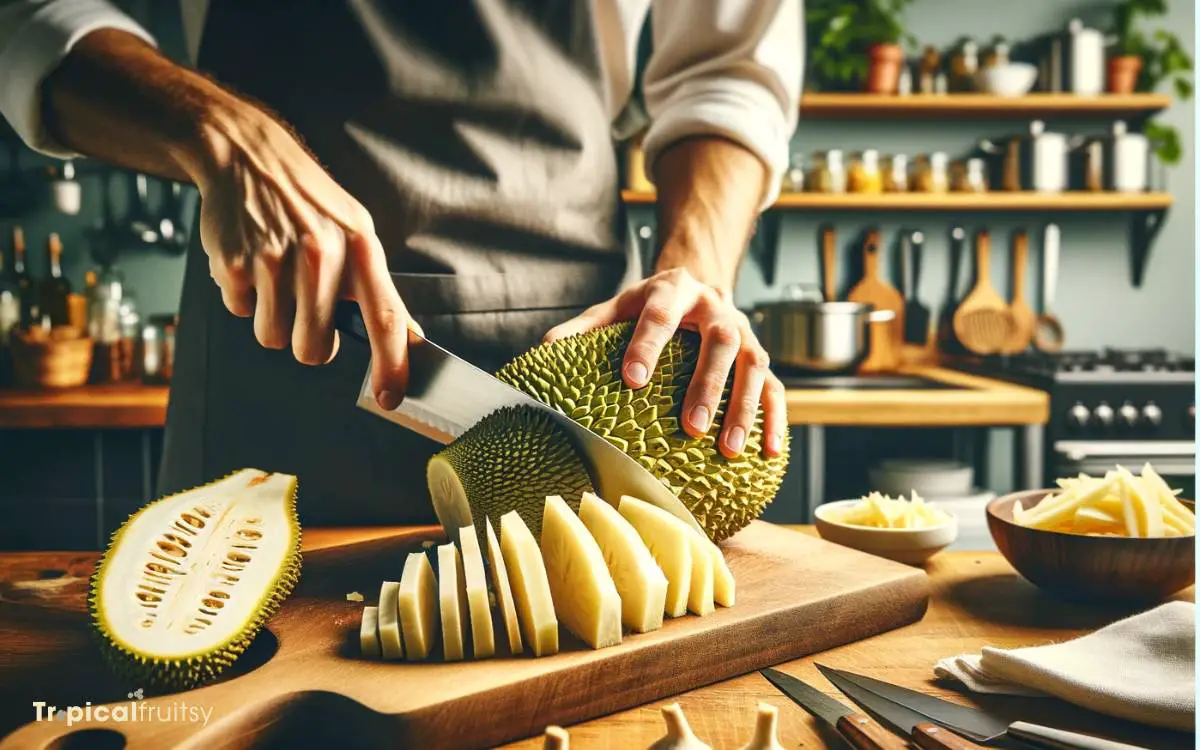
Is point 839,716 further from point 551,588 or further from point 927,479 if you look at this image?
point 927,479

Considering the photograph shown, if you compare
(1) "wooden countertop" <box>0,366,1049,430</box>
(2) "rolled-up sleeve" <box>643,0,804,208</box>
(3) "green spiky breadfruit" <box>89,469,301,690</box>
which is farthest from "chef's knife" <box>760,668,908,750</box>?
(1) "wooden countertop" <box>0,366,1049,430</box>

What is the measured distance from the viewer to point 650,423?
2.88 ft

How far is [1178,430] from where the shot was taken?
2250 millimetres

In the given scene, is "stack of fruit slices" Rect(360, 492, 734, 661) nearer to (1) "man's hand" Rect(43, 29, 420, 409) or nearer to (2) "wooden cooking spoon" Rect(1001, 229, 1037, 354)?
(1) "man's hand" Rect(43, 29, 420, 409)

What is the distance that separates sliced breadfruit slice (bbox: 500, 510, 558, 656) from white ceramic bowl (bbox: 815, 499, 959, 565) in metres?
0.42

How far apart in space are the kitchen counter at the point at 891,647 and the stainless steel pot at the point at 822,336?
134 centimetres

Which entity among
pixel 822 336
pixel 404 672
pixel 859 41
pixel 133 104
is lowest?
pixel 404 672

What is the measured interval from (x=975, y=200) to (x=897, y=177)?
233 millimetres

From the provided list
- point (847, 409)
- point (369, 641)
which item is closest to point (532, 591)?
point (369, 641)

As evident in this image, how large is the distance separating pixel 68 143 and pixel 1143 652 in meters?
1.11

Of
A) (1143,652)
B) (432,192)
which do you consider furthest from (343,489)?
(1143,652)

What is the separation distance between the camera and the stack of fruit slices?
0.66m

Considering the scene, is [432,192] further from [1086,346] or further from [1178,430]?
→ [1086,346]

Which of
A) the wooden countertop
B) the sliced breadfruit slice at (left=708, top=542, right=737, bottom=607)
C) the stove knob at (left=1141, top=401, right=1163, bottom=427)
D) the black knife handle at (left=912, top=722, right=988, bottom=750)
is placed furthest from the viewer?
the stove knob at (left=1141, top=401, right=1163, bottom=427)
